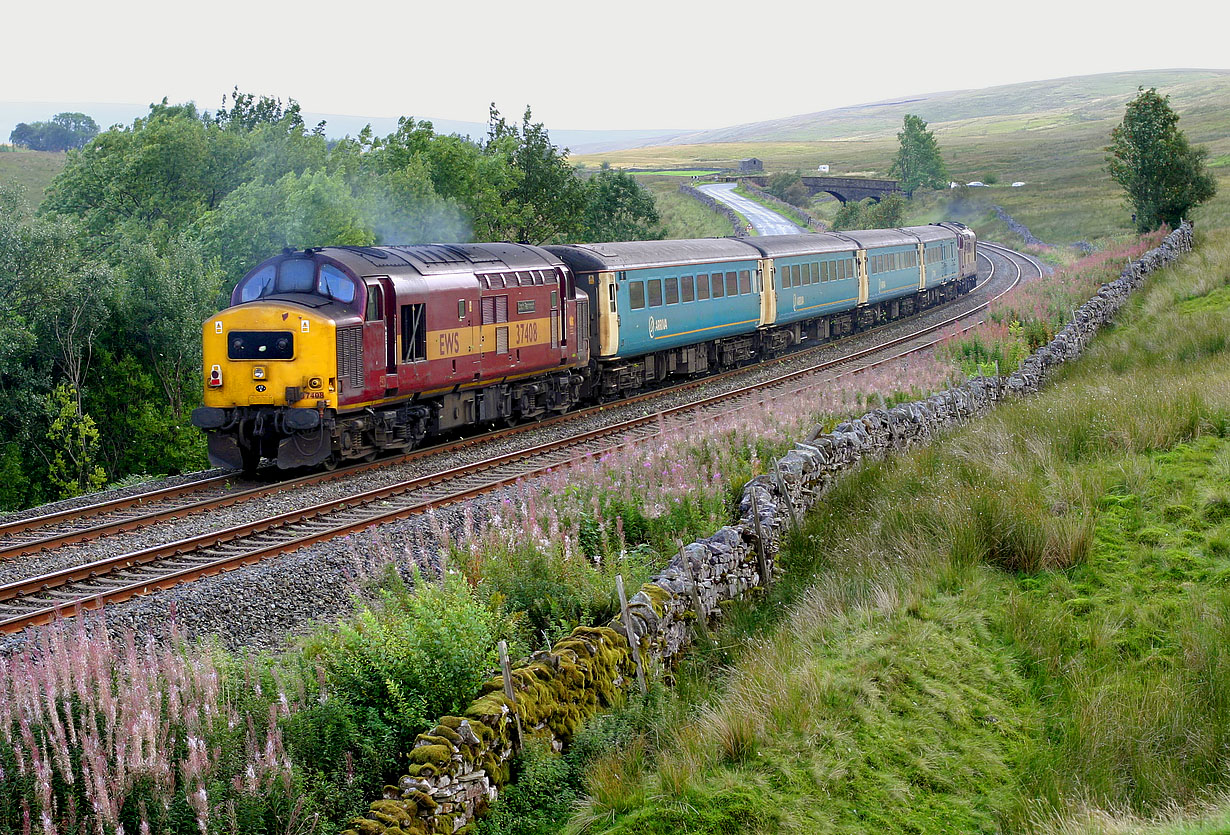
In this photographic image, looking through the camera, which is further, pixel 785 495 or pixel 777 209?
pixel 777 209

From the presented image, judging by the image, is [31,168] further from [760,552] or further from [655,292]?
[760,552]

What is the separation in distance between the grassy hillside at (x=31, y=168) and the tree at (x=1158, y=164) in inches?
3883

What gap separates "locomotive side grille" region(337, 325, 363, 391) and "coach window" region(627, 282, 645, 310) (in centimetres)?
1001

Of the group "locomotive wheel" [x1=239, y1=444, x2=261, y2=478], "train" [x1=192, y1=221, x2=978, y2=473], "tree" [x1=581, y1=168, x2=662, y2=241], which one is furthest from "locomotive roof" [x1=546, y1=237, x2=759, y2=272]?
"tree" [x1=581, y1=168, x2=662, y2=241]

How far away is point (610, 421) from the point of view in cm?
2333

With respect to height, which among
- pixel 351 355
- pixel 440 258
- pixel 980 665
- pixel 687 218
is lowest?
pixel 980 665

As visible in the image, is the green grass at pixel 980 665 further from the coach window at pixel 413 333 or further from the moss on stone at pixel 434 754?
the coach window at pixel 413 333

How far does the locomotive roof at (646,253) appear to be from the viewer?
25.6m

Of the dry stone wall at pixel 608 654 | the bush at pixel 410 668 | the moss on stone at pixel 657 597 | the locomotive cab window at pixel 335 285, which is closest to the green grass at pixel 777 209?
the locomotive cab window at pixel 335 285

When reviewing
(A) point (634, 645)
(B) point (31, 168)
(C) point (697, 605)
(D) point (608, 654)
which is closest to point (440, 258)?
(C) point (697, 605)

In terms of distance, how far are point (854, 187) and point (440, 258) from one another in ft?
341

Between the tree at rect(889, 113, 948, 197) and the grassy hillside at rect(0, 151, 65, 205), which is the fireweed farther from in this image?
the grassy hillside at rect(0, 151, 65, 205)

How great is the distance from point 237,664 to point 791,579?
17.6 ft

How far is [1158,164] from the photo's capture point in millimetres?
48719
